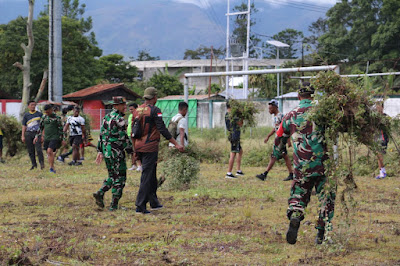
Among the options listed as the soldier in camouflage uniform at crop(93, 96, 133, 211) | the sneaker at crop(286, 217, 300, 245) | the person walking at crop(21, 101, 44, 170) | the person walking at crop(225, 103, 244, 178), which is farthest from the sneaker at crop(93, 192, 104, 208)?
the person walking at crop(21, 101, 44, 170)

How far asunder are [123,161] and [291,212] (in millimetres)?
3439

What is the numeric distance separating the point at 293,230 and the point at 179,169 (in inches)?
201

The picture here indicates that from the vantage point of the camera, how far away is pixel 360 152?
6648mm

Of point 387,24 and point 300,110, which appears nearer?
point 300,110

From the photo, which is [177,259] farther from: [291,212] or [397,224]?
[397,224]

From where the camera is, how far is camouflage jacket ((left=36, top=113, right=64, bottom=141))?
47.9ft

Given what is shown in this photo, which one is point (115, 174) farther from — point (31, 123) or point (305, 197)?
point (31, 123)

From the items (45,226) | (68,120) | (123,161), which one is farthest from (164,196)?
(68,120)

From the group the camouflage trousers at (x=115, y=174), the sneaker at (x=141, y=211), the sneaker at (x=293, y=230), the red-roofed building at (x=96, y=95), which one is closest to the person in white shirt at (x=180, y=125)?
the camouflage trousers at (x=115, y=174)

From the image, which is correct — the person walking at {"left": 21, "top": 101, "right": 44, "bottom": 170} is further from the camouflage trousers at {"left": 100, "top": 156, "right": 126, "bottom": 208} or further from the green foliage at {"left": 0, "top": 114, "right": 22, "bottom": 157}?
the camouflage trousers at {"left": 100, "top": 156, "right": 126, "bottom": 208}

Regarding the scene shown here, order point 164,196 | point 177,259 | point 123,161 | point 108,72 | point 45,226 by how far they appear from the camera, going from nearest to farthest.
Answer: point 177,259 → point 45,226 → point 123,161 → point 164,196 → point 108,72

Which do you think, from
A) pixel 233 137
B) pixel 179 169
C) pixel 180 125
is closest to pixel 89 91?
pixel 233 137

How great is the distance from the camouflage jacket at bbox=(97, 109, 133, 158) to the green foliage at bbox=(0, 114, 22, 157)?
10.4m

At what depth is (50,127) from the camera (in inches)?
575
